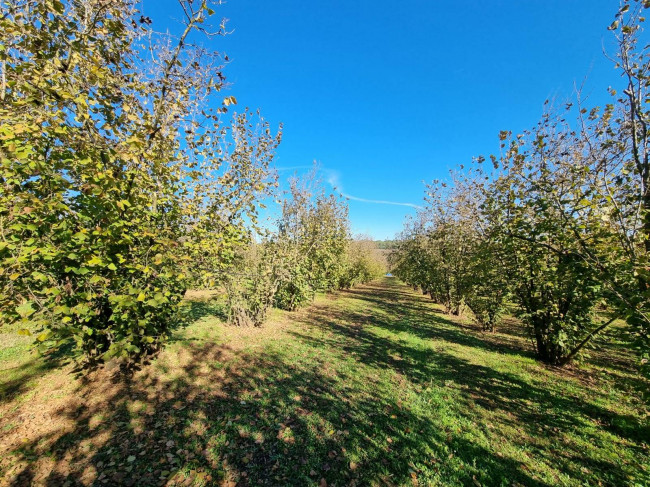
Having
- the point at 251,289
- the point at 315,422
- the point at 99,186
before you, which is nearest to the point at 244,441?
the point at 315,422

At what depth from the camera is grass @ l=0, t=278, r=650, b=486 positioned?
3.56m

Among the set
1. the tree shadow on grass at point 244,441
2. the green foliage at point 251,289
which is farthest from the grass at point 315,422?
the green foliage at point 251,289

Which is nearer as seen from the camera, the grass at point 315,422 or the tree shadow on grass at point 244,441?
the tree shadow on grass at point 244,441

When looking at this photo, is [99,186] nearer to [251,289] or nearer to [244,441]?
[244,441]

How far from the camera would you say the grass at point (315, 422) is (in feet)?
11.7

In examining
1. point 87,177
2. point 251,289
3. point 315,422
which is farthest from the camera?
point 251,289

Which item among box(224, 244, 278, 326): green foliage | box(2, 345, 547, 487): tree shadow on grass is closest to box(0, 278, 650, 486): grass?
box(2, 345, 547, 487): tree shadow on grass

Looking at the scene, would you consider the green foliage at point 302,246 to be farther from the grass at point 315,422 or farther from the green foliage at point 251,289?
the grass at point 315,422

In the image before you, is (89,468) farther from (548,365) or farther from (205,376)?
(548,365)

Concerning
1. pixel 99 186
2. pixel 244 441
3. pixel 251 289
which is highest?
pixel 99 186

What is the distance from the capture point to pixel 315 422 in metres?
4.66

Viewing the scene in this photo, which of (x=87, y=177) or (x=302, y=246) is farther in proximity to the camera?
(x=302, y=246)

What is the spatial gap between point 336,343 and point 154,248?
7294 mm

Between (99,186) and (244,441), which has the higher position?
(99,186)
